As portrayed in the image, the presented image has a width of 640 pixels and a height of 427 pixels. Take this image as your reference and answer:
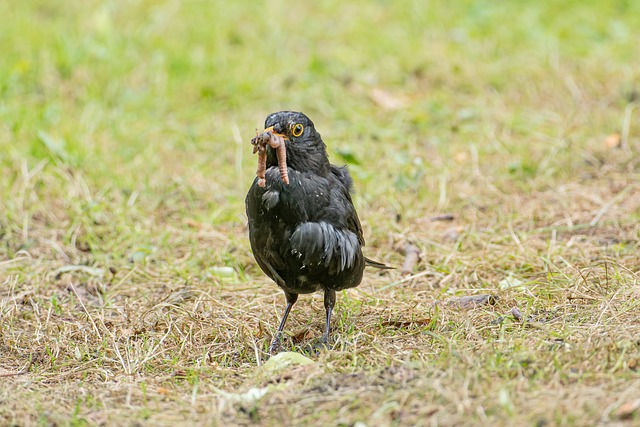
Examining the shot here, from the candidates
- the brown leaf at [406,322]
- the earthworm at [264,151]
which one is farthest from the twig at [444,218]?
the earthworm at [264,151]

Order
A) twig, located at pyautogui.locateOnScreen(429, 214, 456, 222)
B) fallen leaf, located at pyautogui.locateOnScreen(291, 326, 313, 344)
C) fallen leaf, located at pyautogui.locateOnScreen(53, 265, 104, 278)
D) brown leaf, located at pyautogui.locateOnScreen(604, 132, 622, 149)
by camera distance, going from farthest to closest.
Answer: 1. brown leaf, located at pyautogui.locateOnScreen(604, 132, 622, 149)
2. twig, located at pyautogui.locateOnScreen(429, 214, 456, 222)
3. fallen leaf, located at pyautogui.locateOnScreen(53, 265, 104, 278)
4. fallen leaf, located at pyautogui.locateOnScreen(291, 326, 313, 344)

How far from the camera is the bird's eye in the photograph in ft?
12.8

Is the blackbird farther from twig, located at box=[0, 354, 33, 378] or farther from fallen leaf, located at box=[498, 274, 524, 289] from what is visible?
twig, located at box=[0, 354, 33, 378]

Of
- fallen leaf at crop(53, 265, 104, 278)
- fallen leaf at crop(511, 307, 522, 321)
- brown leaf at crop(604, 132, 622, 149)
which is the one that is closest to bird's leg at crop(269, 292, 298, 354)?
fallen leaf at crop(511, 307, 522, 321)

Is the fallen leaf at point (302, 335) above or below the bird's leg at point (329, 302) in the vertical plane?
below

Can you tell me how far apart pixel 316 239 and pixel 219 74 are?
13.3ft

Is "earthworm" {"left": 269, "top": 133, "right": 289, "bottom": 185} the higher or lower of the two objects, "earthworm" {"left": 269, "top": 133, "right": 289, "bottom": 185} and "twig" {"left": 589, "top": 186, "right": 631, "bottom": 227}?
the higher

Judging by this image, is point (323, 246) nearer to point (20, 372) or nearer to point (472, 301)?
point (472, 301)

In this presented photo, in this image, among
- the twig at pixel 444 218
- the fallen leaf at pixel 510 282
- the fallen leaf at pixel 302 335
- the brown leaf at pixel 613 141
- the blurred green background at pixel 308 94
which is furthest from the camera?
the brown leaf at pixel 613 141

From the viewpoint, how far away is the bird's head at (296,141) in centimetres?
389

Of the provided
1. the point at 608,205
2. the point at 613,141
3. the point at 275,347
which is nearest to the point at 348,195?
the point at 275,347

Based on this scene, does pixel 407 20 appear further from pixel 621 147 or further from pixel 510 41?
pixel 621 147

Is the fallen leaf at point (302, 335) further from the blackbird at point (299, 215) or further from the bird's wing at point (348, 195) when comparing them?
the bird's wing at point (348, 195)

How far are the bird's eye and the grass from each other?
96cm
